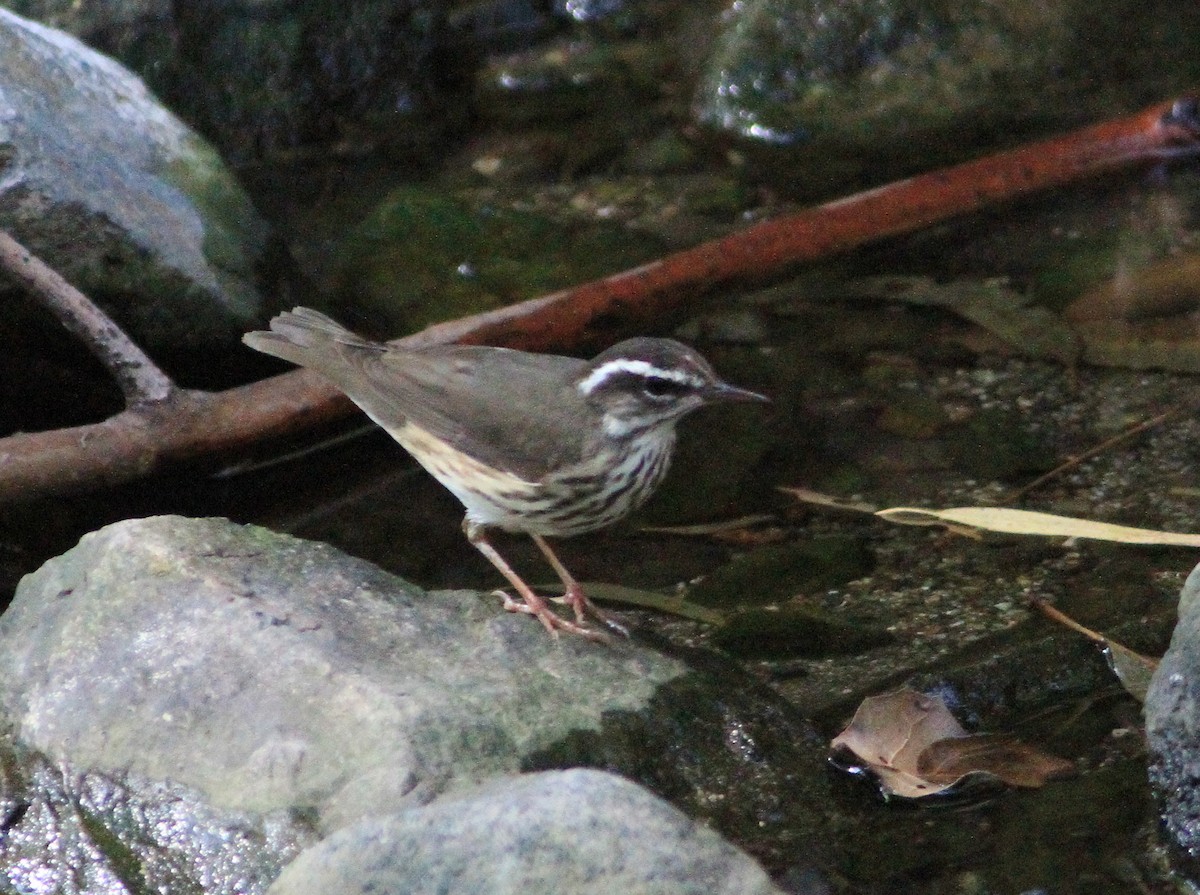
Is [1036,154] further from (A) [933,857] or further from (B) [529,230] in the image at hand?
(A) [933,857]

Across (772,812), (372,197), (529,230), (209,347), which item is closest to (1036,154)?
(529,230)

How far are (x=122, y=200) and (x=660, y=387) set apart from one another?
2.76 metres

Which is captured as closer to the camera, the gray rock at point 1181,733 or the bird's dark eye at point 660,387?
the gray rock at point 1181,733

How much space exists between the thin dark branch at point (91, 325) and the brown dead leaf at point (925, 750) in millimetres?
2939

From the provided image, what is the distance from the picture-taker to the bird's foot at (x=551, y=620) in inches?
190

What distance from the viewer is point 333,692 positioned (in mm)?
4168

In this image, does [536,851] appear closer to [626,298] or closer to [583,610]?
[583,610]

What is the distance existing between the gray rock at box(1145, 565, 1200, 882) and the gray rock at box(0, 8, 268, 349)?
13.6 feet

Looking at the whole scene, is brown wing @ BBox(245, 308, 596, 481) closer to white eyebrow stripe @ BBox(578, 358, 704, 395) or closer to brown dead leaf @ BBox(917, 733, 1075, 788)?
white eyebrow stripe @ BBox(578, 358, 704, 395)

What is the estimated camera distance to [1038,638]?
5.05 m

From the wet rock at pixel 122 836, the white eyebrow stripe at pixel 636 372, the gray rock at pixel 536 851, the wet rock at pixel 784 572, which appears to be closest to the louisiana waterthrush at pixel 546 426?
the white eyebrow stripe at pixel 636 372

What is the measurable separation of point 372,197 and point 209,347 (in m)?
2.24

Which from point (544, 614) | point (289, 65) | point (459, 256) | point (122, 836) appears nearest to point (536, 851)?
point (122, 836)

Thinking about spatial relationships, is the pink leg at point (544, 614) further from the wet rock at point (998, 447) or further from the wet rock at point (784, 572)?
the wet rock at point (998, 447)
